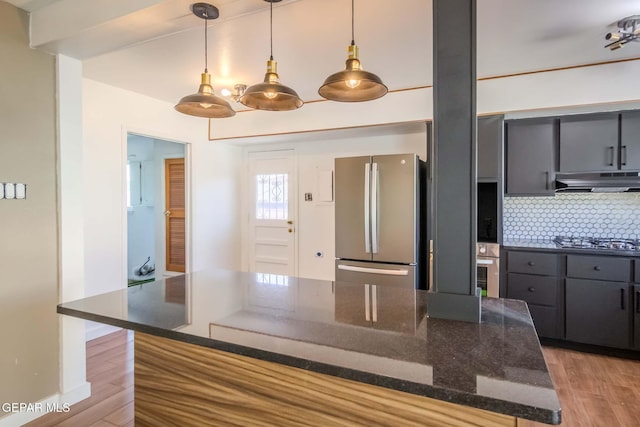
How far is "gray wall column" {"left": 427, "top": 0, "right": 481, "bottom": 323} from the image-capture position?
3.92ft

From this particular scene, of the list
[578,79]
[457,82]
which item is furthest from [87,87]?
[578,79]

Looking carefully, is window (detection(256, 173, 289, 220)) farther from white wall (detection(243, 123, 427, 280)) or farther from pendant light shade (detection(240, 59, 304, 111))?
pendant light shade (detection(240, 59, 304, 111))

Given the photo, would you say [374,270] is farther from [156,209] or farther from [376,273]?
[156,209]

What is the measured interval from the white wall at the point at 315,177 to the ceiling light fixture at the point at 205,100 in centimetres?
224

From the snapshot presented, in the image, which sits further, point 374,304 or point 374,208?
point 374,208

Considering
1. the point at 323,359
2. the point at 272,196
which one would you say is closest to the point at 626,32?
the point at 323,359

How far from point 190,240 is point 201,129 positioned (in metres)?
1.41

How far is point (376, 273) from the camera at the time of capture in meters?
3.42

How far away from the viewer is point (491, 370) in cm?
86

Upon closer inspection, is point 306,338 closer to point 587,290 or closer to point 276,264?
point 587,290

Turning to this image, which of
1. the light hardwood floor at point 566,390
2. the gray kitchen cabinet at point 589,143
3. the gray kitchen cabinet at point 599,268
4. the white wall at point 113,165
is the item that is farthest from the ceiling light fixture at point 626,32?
the white wall at point 113,165

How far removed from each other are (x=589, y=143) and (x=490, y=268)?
4.59 feet

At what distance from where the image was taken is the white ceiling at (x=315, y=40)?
1.94m

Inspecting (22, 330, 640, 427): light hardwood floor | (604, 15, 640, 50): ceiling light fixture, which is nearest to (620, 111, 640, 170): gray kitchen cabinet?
(604, 15, 640, 50): ceiling light fixture
